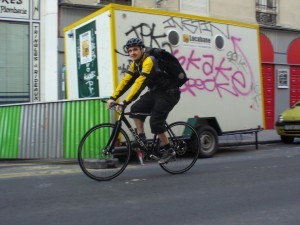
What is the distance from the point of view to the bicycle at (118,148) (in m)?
6.51

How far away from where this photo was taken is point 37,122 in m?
9.23

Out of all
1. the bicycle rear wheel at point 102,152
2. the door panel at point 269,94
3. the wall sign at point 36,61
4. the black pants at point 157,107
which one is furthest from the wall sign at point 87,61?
the door panel at point 269,94

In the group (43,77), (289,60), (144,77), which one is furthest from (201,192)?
(289,60)

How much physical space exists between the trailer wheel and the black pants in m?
3.16

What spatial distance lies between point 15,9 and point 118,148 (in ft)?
28.8

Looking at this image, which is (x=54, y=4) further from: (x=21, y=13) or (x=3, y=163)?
(x=3, y=163)

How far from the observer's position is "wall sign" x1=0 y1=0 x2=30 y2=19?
44.9 feet

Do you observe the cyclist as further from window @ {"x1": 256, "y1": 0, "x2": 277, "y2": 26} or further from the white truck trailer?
window @ {"x1": 256, "y1": 0, "x2": 277, "y2": 26}

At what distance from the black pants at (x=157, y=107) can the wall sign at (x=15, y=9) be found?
841cm

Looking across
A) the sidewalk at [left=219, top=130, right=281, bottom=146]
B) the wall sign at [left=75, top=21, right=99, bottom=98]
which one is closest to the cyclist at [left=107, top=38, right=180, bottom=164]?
the wall sign at [left=75, top=21, right=99, bottom=98]

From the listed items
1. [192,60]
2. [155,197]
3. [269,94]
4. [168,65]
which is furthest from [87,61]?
[269,94]

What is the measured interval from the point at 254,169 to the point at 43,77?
8.40 meters

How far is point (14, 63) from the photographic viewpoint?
14055mm

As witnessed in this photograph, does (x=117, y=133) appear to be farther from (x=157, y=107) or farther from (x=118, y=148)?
(x=157, y=107)
